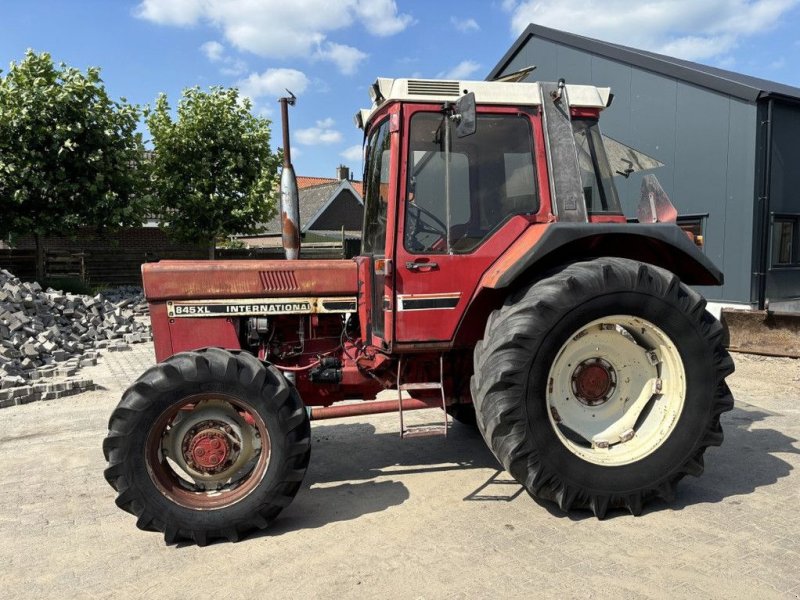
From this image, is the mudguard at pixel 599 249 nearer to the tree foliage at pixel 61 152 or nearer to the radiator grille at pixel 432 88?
the radiator grille at pixel 432 88

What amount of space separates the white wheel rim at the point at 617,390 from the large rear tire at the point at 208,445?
158cm

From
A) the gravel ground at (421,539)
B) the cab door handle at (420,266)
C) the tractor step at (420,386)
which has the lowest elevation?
the gravel ground at (421,539)

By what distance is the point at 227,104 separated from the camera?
16.5m

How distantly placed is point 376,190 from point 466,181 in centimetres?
65

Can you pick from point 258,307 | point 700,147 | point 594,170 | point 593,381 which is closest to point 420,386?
point 593,381

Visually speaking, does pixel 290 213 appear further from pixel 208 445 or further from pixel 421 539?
pixel 421 539

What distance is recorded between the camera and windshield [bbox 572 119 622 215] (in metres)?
3.91

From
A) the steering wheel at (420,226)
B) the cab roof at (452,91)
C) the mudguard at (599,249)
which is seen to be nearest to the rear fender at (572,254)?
the mudguard at (599,249)

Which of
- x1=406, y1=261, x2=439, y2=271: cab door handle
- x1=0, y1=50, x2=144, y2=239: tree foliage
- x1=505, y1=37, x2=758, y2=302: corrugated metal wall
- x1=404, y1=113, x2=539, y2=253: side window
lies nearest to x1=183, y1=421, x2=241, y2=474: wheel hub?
x1=406, y1=261, x2=439, y2=271: cab door handle

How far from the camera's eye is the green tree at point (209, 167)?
52.5 ft

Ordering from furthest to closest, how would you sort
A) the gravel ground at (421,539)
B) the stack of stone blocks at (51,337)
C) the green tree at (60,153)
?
the green tree at (60,153) → the stack of stone blocks at (51,337) → the gravel ground at (421,539)

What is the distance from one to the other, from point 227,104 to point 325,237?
8.61 m

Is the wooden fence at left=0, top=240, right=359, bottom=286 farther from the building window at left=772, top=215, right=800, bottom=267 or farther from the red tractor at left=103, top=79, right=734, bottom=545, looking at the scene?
the red tractor at left=103, top=79, right=734, bottom=545

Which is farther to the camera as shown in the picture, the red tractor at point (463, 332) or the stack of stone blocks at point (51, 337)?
the stack of stone blocks at point (51, 337)
